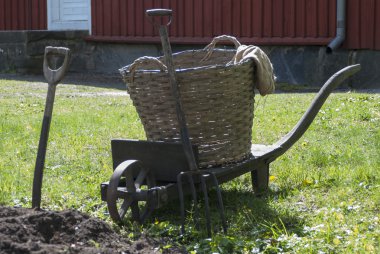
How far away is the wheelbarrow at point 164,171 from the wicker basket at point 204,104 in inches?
1.4

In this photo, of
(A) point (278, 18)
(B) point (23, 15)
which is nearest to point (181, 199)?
(A) point (278, 18)

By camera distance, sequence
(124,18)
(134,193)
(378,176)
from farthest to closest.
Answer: (124,18) < (378,176) < (134,193)

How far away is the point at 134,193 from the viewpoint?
14.8 feet

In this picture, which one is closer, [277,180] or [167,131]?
[167,131]

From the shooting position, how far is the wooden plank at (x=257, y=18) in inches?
575

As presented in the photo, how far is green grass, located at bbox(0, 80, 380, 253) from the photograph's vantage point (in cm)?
424

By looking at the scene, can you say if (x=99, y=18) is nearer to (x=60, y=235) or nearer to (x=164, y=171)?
(x=164, y=171)

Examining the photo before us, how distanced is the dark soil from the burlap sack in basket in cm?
91

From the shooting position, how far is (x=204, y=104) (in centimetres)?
484

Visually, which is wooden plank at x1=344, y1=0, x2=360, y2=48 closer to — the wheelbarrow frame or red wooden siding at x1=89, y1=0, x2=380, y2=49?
red wooden siding at x1=89, y1=0, x2=380, y2=49

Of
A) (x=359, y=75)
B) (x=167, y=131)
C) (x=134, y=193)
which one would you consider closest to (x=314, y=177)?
(x=167, y=131)

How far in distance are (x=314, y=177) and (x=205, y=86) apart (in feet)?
4.23

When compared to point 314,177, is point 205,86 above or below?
above

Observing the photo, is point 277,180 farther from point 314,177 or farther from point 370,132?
point 370,132
